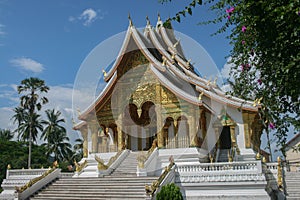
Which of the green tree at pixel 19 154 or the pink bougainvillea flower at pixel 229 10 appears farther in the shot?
the green tree at pixel 19 154

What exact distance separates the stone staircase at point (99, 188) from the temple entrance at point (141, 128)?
348cm

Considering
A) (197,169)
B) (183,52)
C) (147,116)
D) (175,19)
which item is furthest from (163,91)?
(175,19)

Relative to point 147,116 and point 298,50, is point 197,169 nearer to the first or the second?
point 147,116

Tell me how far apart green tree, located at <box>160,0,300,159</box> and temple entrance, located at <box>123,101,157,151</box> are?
11.9 meters

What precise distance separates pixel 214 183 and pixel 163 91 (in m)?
5.85

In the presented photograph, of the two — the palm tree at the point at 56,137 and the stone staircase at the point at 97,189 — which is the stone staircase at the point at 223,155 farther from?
the palm tree at the point at 56,137

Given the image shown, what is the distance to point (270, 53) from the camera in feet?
13.1

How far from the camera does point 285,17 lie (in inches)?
140

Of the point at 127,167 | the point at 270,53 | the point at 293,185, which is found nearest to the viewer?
the point at 270,53

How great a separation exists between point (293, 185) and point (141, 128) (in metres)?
8.00

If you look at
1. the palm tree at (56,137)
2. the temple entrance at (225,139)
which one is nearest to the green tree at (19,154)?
the palm tree at (56,137)

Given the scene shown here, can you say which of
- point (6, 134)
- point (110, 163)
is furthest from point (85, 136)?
point (6, 134)

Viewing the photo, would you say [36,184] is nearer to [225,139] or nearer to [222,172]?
[222,172]

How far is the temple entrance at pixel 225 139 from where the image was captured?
15992mm
